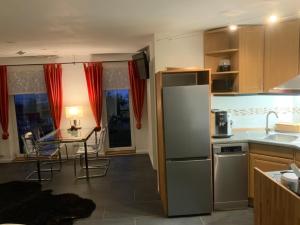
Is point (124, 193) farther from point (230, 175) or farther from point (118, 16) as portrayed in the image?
point (118, 16)

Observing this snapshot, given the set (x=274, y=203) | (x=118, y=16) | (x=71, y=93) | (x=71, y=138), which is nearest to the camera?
(x=274, y=203)

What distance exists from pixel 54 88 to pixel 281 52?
15.6ft

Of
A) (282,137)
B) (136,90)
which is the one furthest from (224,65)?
(136,90)

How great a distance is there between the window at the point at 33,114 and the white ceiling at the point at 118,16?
2586 millimetres

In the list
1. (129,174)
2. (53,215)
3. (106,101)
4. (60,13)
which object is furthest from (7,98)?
(60,13)

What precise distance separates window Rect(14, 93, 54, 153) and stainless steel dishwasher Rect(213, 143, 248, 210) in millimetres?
4528

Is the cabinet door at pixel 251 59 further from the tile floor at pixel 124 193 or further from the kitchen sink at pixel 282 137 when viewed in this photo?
the tile floor at pixel 124 193

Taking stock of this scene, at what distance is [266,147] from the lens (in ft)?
11.0

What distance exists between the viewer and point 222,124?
3701 millimetres

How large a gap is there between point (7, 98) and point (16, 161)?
150 cm

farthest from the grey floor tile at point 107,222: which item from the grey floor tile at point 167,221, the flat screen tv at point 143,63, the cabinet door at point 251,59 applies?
the flat screen tv at point 143,63

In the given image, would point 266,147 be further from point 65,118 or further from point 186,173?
point 65,118

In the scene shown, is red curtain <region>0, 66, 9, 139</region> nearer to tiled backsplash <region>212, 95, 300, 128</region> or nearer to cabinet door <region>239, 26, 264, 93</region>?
tiled backsplash <region>212, 95, 300, 128</region>

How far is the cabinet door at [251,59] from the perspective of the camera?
3.66 metres
